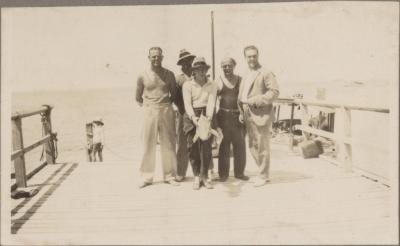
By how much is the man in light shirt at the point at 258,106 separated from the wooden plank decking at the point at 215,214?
0.28 meters

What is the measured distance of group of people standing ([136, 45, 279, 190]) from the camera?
389cm

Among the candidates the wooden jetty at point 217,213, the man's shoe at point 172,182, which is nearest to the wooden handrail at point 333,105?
the wooden jetty at point 217,213

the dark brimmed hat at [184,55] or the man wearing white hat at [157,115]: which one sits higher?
the dark brimmed hat at [184,55]

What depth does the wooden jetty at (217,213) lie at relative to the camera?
340cm

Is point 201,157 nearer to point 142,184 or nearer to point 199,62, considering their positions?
point 142,184

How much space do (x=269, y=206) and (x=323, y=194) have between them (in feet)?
1.87

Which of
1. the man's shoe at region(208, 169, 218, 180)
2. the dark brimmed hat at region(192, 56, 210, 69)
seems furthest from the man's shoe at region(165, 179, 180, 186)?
the dark brimmed hat at region(192, 56, 210, 69)

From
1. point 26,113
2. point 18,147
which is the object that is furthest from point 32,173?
point 26,113

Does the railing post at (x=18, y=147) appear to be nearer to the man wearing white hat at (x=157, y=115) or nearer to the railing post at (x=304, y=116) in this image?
the man wearing white hat at (x=157, y=115)

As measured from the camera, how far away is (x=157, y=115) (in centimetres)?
401

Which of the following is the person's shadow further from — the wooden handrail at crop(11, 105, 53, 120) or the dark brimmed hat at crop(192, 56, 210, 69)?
the wooden handrail at crop(11, 105, 53, 120)

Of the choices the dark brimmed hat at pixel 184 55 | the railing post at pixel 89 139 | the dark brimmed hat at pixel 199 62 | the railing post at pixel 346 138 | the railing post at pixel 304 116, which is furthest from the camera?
the railing post at pixel 89 139

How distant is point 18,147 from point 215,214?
226cm

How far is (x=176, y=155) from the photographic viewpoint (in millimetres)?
4254
